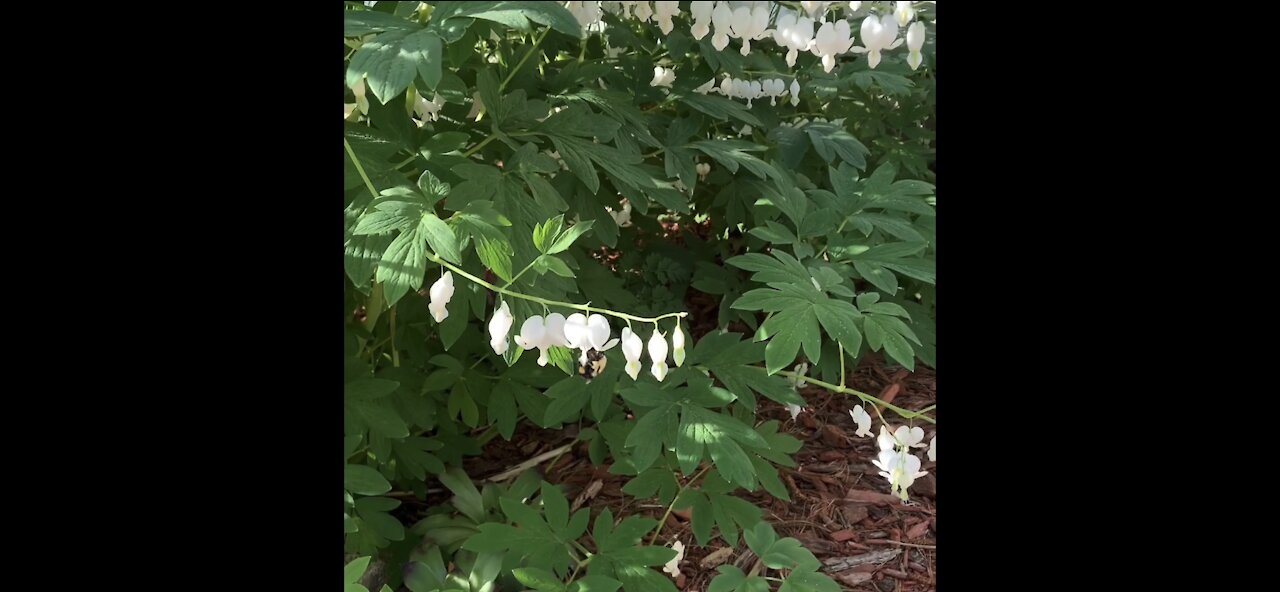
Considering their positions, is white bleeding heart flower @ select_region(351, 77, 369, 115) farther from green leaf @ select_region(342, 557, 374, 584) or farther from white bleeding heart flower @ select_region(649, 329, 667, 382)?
green leaf @ select_region(342, 557, 374, 584)

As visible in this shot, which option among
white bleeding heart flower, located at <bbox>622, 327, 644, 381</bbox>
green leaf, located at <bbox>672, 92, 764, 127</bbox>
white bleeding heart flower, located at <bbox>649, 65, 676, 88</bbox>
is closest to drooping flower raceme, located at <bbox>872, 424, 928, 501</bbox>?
white bleeding heart flower, located at <bbox>622, 327, 644, 381</bbox>

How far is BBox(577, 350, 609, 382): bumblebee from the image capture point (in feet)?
5.89

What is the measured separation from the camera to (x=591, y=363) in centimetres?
258

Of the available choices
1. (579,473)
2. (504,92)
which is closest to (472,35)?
(504,92)

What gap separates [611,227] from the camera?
1966 millimetres

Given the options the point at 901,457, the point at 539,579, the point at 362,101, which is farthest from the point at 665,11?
the point at 539,579

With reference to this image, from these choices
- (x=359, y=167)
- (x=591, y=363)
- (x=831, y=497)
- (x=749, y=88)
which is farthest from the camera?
(x=591, y=363)

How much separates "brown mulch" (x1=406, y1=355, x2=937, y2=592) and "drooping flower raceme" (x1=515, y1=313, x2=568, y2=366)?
98 centimetres

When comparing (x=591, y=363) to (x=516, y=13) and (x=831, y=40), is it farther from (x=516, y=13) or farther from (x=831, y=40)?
(x=516, y=13)

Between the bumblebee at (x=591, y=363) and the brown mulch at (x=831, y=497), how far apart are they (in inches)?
8.7

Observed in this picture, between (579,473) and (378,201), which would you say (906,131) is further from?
(378,201)

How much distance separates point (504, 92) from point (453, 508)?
1.04 meters

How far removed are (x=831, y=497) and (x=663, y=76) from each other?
46.3 inches

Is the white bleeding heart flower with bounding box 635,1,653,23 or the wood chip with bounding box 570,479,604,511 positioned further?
the wood chip with bounding box 570,479,604,511
